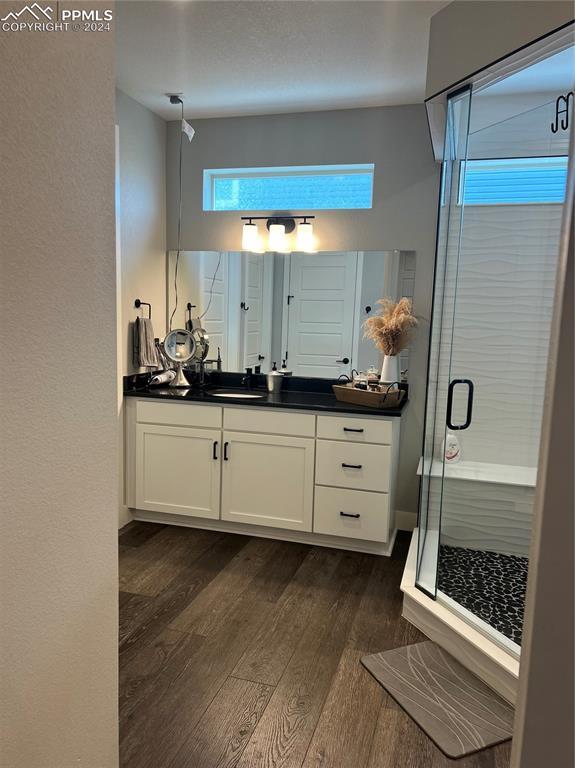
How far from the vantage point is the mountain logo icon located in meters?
0.91

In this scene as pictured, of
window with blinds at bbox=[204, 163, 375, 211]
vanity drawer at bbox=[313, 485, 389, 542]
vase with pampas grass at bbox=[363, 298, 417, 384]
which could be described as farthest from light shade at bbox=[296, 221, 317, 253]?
vanity drawer at bbox=[313, 485, 389, 542]

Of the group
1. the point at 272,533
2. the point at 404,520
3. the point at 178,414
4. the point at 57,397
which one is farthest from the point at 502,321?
the point at 57,397

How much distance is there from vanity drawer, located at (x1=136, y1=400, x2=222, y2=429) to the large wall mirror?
0.59 m

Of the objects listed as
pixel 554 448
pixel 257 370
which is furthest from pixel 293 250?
pixel 554 448

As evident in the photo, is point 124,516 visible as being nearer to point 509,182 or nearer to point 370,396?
point 370,396

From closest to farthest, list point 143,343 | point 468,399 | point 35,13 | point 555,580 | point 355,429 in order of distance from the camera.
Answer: point 555,580, point 35,13, point 468,399, point 355,429, point 143,343

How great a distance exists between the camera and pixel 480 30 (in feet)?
6.54

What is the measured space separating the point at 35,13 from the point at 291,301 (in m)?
2.79

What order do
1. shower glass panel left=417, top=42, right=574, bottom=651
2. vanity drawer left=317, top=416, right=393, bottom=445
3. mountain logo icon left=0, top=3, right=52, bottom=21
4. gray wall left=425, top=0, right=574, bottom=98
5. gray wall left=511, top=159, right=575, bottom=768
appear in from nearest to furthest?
gray wall left=511, top=159, right=575, bottom=768
mountain logo icon left=0, top=3, right=52, bottom=21
gray wall left=425, top=0, right=574, bottom=98
shower glass panel left=417, top=42, right=574, bottom=651
vanity drawer left=317, top=416, right=393, bottom=445

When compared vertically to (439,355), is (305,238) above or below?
above

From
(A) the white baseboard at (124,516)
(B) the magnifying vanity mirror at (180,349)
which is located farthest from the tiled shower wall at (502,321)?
(A) the white baseboard at (124,516)

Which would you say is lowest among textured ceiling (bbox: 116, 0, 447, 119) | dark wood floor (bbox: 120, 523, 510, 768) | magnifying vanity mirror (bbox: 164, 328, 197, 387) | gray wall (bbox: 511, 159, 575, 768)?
dark wood floor (bbox: 120, 523, 510, 768)

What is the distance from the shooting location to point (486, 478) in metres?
2.89

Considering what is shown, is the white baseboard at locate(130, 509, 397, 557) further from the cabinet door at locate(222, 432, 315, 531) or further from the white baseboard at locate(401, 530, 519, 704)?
the white baseboard at locate(401, 530, 519, 704)
